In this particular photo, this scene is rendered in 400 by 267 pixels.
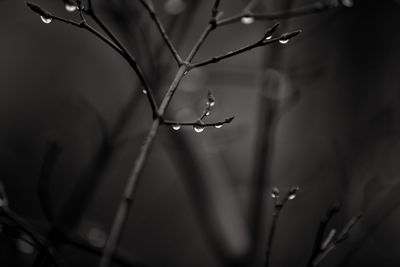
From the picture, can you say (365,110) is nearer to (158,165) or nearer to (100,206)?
(158,165)

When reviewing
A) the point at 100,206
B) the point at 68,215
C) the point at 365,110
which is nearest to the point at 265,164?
the point at 68,215

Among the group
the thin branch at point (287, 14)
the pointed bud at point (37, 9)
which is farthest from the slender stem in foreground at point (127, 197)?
the pointed bud at point (37, 9)

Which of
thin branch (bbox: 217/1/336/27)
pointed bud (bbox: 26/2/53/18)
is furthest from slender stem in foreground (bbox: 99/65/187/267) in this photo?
pointed bud (bbox: 26/2/53/18)

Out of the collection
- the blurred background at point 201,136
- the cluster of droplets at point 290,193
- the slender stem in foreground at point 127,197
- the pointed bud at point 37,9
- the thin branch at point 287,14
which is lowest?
the slender stem in foreground at point 127,197

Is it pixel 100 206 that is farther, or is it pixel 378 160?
pixel 100 206

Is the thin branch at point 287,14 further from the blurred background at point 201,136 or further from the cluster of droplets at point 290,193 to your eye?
the blurred background at point 201,136

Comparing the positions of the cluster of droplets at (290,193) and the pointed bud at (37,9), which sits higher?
the pointed bud at (37,9)

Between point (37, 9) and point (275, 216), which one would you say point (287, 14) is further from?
point (37, 9)

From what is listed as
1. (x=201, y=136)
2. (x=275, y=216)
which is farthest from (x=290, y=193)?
(x=201, y=136)
